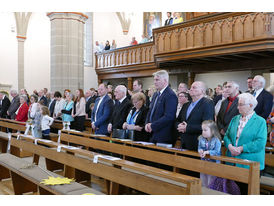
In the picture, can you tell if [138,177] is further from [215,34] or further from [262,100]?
[215,34]

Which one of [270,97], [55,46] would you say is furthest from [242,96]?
[55,46]

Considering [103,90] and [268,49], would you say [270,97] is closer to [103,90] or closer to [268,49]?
[103,90]

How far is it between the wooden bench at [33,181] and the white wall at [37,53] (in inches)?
476

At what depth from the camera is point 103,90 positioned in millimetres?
5094

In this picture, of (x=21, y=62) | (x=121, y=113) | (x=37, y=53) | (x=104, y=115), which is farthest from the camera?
(x=37, y=53)

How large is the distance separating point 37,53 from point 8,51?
1.54 metres

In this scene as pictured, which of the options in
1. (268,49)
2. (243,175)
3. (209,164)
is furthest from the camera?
(268,49)

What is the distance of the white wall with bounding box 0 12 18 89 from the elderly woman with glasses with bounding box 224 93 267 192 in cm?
1399

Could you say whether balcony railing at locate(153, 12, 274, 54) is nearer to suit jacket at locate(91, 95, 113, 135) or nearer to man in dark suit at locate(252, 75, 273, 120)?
man in dark suit at locate(252, 75, 273, 120)

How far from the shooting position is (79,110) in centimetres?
701

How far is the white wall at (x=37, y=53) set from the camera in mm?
15469

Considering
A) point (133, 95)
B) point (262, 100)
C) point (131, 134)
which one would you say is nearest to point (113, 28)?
point (133, 95)

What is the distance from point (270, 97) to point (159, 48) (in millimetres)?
5810

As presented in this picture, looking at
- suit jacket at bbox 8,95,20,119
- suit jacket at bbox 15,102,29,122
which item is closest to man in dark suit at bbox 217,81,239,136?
suit jacket at bbox 15,102,29,122
